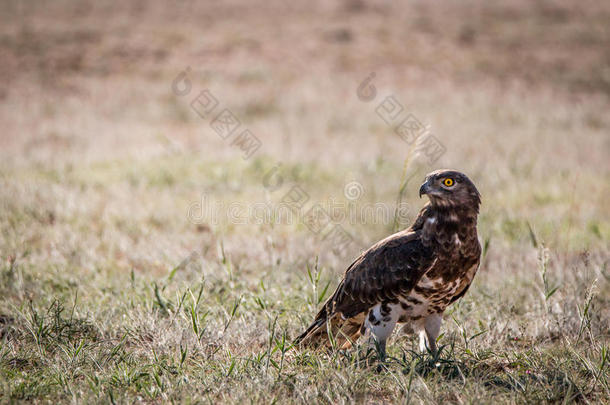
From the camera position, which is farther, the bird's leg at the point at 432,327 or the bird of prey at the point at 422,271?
the bird's leg at the point at 432,327

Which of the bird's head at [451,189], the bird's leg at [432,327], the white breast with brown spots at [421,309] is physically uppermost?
the bird's head at [451,189]

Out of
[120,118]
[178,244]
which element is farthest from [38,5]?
[178,244]

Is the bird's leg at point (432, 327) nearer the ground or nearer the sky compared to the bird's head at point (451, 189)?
nearer the ground

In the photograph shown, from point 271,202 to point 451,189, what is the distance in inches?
205

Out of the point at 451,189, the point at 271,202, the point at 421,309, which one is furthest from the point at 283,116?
the point at 421,309

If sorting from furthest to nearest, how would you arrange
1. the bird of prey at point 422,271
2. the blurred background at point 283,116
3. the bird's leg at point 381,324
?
the blurred background at point 283,116, the bird's leg at point 381,324, the bird of prey at point 422,271

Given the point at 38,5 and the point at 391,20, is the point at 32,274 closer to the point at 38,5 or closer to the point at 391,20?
the point at 391,20

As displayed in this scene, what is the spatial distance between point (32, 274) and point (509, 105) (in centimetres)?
1529

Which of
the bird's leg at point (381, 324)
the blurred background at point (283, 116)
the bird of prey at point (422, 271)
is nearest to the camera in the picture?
the bird of prey at point (422, 271)

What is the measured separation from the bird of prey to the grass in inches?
10.8

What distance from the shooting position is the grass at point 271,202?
11.9 feet

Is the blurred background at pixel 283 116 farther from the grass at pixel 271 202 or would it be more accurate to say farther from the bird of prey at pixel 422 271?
the bird of prey at pixel 422 271

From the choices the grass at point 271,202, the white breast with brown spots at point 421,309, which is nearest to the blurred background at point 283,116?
the grass at point 271,202

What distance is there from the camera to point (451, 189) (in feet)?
12.1
